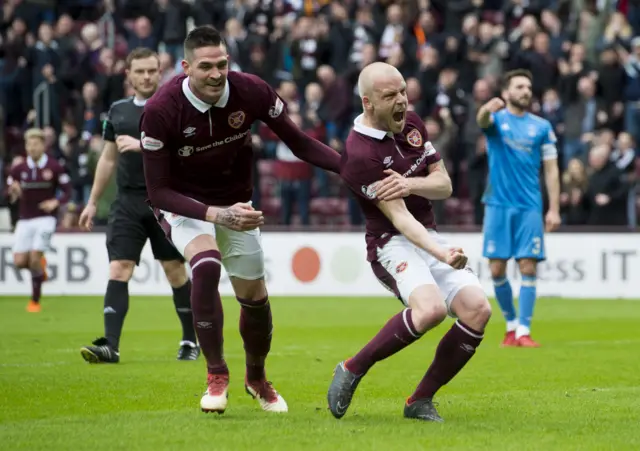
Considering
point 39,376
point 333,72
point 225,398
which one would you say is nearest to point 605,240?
point 333,72

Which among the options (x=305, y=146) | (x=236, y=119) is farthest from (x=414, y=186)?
(x=236, y=119)

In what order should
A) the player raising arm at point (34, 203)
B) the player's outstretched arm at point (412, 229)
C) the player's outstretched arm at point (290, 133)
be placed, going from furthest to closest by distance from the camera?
the player raising arm at point (34, 203) < the player's outstretched arm at point (290, 133) < the player's outstretched arm at point (412, 229)

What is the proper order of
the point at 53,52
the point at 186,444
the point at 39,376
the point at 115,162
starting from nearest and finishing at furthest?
the point at 186,444
the point at 39,376
the point at 115,162
the point at 53,52

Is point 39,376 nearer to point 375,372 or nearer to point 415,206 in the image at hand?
point 375,372

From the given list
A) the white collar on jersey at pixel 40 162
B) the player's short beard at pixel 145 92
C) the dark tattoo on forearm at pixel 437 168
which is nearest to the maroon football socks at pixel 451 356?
the dark tattoo on forearm at pixel 437 168

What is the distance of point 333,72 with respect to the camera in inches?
914

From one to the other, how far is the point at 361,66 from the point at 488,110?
11.0 metres

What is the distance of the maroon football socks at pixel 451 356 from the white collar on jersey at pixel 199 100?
193 cm

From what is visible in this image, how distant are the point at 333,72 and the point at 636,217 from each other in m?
5.93

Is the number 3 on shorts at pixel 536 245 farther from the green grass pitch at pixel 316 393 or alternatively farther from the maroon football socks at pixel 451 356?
the maroon football socks at pixel 451 356

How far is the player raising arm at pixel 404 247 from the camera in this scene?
746cm

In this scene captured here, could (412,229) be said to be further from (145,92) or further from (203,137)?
(145,92)

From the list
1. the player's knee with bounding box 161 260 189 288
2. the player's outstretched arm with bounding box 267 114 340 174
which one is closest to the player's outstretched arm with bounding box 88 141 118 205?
the player's knee with bounding box 161 260 189 288

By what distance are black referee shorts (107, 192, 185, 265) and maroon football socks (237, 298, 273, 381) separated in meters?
3.23
